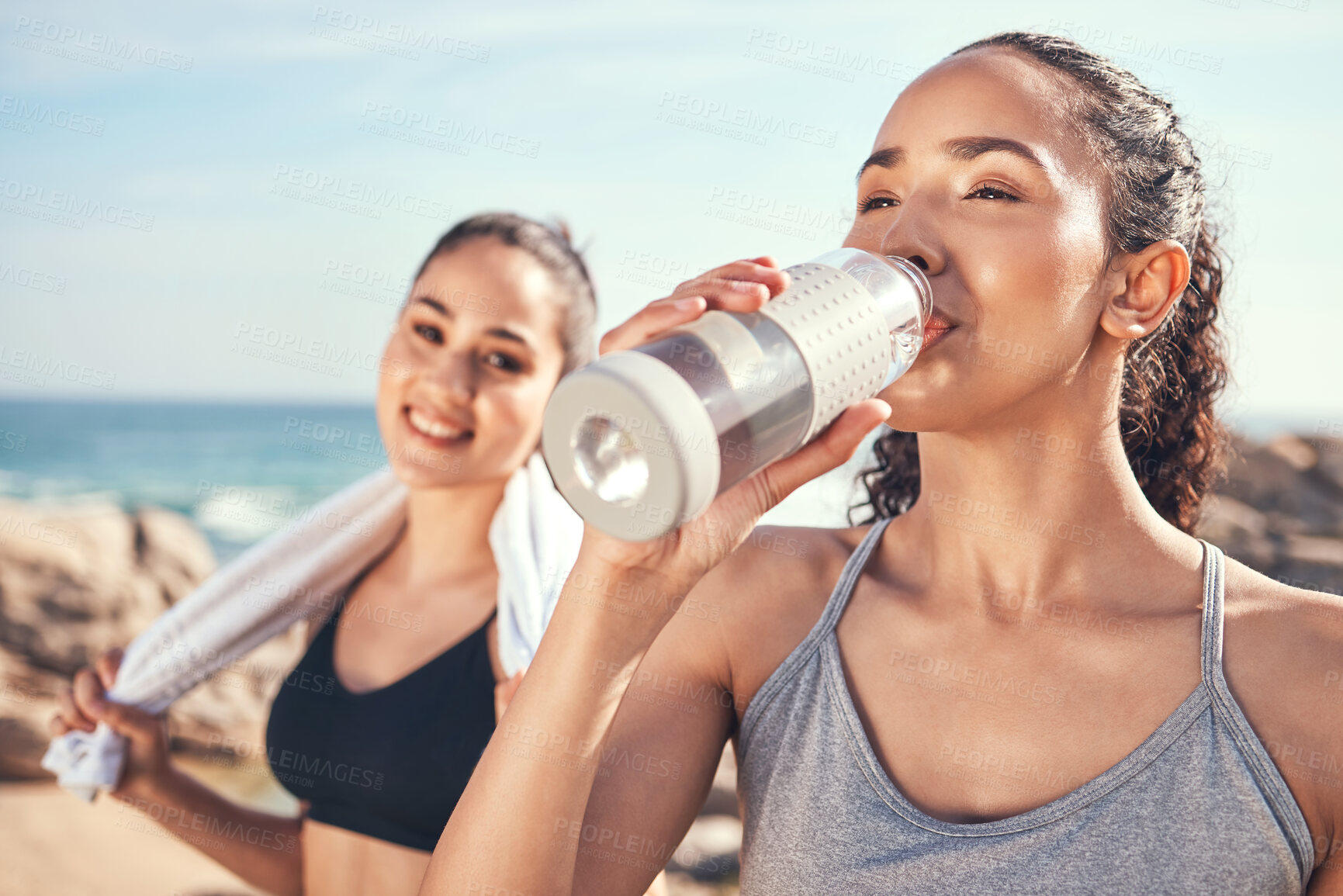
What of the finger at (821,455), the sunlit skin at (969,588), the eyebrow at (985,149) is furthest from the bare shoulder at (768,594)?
the eyebrow at (985,149)

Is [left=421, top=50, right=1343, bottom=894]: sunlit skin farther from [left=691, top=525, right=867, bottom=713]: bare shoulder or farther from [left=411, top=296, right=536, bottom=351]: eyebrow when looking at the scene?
[left=411, top=296, right=536, bottom=351]: eyebrow

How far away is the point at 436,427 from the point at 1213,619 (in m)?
1.81

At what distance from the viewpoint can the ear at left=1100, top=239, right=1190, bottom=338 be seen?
1.50 metres

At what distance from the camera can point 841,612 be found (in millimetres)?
1618

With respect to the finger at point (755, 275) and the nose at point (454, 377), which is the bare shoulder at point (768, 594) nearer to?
the finger at point (755, 275)

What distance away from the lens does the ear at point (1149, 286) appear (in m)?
1.50

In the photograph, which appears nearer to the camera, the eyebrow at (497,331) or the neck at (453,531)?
the eyebrow at (497,331)

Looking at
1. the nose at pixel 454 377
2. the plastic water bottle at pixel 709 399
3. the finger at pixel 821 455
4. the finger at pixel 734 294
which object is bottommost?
the nose at pixel 454 377

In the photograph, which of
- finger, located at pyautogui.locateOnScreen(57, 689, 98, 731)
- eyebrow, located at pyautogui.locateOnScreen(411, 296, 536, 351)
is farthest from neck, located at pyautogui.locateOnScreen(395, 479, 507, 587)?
finger, located at pyautogui.locateOnScreen(57, 689, 98, 731)

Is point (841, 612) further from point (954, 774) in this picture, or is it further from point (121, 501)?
point (121, 501)

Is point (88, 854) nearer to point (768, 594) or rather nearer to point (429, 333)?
point (429, 333)

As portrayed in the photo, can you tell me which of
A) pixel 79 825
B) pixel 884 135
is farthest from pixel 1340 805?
pixel 79 825

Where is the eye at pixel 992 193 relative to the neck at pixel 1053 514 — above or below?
above

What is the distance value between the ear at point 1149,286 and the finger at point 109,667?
2683 millimetres
